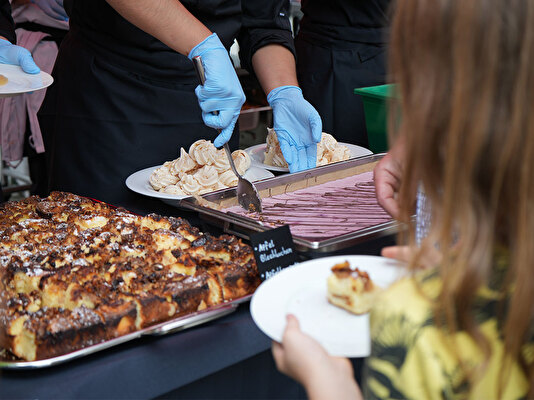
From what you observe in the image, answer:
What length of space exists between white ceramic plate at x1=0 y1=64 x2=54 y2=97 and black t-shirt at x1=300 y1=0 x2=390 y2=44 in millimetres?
1800

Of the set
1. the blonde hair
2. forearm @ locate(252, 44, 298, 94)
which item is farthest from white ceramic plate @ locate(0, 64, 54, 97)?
the blonde hair

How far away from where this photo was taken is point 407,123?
75 centimetres

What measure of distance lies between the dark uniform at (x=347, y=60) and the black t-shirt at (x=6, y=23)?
1.58 m

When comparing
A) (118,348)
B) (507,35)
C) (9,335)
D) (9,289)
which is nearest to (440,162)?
(507,35)

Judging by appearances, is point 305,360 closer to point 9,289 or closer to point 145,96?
point 9,289

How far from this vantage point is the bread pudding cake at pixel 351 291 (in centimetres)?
99

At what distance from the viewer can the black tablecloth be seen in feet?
3.40

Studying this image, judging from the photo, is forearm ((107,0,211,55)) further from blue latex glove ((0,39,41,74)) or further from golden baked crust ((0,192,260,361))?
golden baked crust ((0,192,260,361))

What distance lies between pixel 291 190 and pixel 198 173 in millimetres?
380

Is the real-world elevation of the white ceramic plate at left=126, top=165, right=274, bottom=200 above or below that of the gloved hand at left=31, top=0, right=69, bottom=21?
below

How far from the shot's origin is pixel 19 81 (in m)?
1.85

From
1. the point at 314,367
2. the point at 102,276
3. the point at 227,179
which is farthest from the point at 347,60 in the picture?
the point at 314,367

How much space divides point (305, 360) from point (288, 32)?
210cm

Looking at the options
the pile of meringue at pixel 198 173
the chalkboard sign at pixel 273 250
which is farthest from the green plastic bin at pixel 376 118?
the chalkboard sign at pixel 273 250
